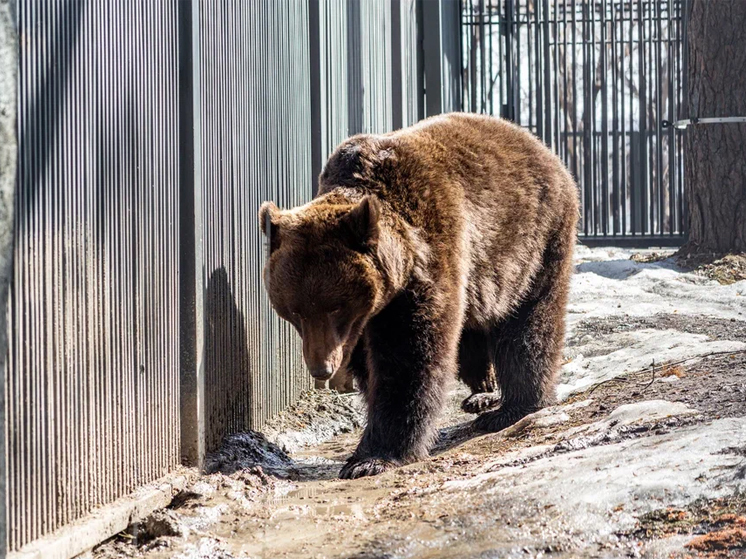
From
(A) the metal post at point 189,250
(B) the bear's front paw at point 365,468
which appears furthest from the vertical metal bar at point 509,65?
(A) the metal post at point 189,250

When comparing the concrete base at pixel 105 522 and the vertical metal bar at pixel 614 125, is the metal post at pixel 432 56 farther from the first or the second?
the concrete base at pixel 105 522

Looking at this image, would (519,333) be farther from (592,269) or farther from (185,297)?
(592,269)

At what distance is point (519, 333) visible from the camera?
595 cm

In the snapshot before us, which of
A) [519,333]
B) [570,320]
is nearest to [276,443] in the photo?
[519,333]

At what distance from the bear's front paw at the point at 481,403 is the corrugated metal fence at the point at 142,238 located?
1.07 metres

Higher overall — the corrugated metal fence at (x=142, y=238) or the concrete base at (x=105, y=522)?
the corrugated metal fence at (x=142, y=238)

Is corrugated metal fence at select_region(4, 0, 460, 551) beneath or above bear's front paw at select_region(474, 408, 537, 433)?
above

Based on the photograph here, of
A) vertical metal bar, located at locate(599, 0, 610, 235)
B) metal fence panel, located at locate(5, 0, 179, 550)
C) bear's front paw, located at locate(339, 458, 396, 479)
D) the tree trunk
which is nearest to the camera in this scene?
metal fence panel, located at locate(5, 0, 179, 550)

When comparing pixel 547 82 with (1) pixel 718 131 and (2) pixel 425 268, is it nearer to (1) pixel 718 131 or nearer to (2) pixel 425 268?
(1) pixel 718 131

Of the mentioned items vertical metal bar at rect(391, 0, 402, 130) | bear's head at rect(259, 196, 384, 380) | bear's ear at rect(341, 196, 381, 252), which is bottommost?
bear's head at rect(259, 196, 384, 380)

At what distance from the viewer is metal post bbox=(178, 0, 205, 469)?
432 centimetres

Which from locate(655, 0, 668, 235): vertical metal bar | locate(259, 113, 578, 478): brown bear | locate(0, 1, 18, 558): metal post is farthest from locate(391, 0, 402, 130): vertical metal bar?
locate(0, 1, 18, 558): metal post

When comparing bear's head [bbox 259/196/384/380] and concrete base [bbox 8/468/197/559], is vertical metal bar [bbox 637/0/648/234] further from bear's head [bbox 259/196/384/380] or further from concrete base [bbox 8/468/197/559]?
concrete base [bbox 8/468/197/559]

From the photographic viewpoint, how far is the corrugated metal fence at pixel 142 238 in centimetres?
296
